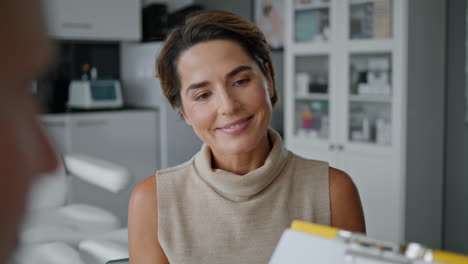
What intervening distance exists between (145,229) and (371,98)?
2.41m

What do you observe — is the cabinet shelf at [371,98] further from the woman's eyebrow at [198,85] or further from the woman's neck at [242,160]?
the woman's eyebrow at [198,85]

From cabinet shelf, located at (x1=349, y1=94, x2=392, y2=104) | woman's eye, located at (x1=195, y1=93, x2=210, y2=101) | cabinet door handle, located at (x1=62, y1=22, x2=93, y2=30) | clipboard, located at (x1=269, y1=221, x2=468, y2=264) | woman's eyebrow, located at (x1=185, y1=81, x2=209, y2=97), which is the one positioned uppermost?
cabinet door handle, located at (x1=62, y1=22, x2=93, y2=30)

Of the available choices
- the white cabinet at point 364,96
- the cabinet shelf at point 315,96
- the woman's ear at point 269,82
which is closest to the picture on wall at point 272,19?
the white cabinet at point 364,96

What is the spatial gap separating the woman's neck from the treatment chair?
2.05ft

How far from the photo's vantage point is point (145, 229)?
1121 mm

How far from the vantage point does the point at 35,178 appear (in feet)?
0.38

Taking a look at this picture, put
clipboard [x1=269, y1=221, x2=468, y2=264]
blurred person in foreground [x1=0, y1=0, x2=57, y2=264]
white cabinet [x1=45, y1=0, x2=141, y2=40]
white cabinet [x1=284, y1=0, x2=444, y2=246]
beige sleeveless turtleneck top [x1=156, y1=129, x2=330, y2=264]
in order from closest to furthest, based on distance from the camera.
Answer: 1. blurred person in foreground [x1=0, y1=0, x2=57, y2=264]
2. clipboard [x1=269, y1=221, x2=468, y2=264]
3. beige sleeveless turtleneck top [x1=156, y1=129, x2=330, y2=264]
4. white cabinet [x1=284, y1=0, x2=444, y2=246]
5. white cabinet [x1=45, y1=0, x2=141, y2=40]

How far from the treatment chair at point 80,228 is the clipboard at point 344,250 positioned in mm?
1175

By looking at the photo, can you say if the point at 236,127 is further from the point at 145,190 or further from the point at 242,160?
the point at 145,190

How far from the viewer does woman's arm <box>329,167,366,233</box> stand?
1138mm

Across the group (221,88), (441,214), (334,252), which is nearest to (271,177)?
(221,88)

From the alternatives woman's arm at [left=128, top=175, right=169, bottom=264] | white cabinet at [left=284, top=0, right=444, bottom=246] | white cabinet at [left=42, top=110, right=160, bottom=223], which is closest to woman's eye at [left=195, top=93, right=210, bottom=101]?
woman's arm at [left=128, top=175, right=169, bottom=264]

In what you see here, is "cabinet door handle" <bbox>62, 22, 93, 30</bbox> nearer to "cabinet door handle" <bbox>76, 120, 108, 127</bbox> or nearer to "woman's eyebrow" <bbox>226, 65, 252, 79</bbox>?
"cabinet door handle" <bbox>76, 120, 108, 127</bbox>

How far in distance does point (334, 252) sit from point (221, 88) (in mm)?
617
